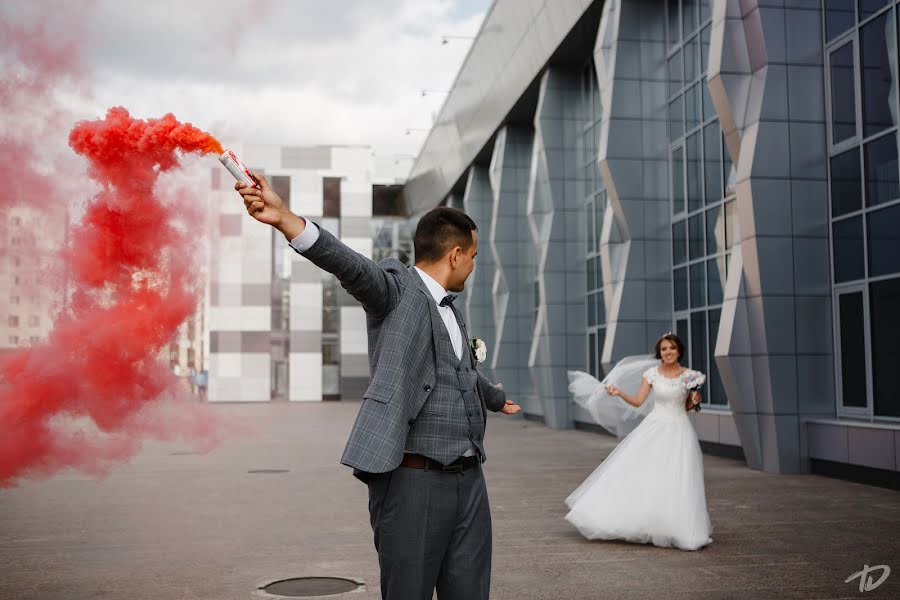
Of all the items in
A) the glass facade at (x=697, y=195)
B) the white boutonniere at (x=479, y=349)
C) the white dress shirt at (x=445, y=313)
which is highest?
the glass facade at (x=697, y=195)

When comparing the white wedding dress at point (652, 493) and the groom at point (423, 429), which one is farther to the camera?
the white wedding dress at point (652, 493)

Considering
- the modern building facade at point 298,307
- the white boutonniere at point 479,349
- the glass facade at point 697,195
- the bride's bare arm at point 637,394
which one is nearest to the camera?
the white boutonniere at point 479,349

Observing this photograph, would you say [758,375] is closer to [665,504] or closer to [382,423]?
[665,504]

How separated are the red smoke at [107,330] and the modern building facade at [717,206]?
940 cm

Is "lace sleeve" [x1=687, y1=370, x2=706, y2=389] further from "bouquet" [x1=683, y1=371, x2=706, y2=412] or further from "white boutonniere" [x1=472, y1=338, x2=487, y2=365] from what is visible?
"white boutonniere" [x1=472, y1=338, x2=487, y2=365]

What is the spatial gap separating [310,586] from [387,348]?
13.3ft

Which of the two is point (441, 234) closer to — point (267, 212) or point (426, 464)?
point (267, 212)

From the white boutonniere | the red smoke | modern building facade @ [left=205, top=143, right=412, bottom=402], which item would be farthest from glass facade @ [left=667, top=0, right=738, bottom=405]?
modern building facade @ [left=205, top=143, right=412, bottom=402]

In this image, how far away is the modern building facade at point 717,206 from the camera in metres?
13.9

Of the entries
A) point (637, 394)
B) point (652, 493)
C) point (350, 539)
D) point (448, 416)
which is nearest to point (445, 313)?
point (448, 416)

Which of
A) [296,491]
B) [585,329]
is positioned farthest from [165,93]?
[585,329]

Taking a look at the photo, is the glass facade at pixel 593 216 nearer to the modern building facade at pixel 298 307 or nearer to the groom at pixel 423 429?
the groom at pixel 423 429

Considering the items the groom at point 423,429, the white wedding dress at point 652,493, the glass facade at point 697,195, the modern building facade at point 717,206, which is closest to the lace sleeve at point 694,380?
the white wedding dress at point 652,493

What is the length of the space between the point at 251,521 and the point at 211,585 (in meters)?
3.14
